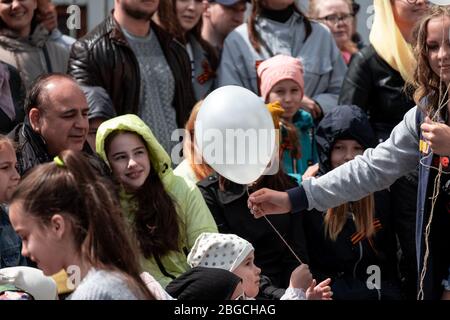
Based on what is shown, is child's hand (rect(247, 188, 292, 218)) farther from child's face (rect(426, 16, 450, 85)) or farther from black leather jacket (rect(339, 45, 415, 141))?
black leather jacket (rect(339, 45, 415, 141))

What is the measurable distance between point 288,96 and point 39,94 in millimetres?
1540

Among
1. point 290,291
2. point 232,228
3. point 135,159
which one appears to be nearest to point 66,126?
point 135,159

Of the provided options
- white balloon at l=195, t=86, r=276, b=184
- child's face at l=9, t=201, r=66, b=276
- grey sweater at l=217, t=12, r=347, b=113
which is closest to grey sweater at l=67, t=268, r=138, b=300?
child's face at l=9, t=201, r=66, b=276

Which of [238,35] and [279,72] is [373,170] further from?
[238,35]

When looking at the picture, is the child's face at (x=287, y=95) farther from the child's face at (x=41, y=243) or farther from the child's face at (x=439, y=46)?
Answer: the child's face at (x=41, y=243)

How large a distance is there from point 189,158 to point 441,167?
75.5 inches

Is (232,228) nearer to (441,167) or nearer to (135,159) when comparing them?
(135,159)

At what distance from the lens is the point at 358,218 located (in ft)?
20.9

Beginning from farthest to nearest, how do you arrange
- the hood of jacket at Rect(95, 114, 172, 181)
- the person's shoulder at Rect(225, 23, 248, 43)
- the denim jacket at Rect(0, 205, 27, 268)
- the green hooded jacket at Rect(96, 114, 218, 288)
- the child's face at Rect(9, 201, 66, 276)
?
the person's shoulder at Rect(225, 23, 248, 43) < the hood of jacket at Rect(95, 114, 172, 181) < the green hooded jacket at Rect(96, 114, 218, 288) < the denim jacket at Rect(0, 205, 27, 268) < the child's face at Rect(9, 201, 66, 276)

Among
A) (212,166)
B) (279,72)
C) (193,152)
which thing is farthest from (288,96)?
(212,166)

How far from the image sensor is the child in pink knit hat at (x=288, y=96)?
22.5 feet

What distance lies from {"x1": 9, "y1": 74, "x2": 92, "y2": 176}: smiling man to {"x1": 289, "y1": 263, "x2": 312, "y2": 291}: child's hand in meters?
1.70

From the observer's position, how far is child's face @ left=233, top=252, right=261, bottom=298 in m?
5.30

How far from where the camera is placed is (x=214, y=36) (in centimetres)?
793
